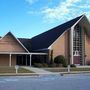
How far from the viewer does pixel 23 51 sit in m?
46.0

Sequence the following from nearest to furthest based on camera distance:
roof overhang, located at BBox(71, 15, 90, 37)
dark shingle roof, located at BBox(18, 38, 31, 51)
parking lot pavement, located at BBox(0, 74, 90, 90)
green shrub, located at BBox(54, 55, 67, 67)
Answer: parking lot pavement, located at BBox(0, 74, 90, 90)
green shrub, located at BBox(54, 55, 67, 67)
roof overhang, located at BBox(71, 15, 90, 37)
dark shingle roof, located at BBox(18, 38, 31, 51)

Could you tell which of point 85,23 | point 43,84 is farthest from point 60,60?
point 43,84

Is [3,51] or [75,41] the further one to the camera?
[75,41]

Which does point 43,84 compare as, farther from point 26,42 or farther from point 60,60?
point 26,42

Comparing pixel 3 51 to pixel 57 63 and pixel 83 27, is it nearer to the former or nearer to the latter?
pixel 57 63

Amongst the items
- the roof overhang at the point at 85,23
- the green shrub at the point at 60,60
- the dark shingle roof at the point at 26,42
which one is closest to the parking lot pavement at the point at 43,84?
the green shrub at the point at 60,60

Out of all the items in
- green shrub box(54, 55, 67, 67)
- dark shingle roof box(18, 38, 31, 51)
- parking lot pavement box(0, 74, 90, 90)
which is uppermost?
dark shingle roof box(18, 38, 31, 51)

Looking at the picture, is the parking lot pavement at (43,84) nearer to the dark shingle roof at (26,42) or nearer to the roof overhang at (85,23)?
the roof overhang at (85,23)

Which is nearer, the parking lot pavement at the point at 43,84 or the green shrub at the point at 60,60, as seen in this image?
the parking lot pavement at the point at 43,84

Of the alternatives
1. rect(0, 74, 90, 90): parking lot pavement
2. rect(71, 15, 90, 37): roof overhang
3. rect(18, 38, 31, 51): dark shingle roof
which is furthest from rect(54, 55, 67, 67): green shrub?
rect(0, 74, 90, 90): parking lot pavement

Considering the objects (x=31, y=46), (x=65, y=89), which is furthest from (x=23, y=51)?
(x=65, y=89)

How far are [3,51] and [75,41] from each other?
1253cm

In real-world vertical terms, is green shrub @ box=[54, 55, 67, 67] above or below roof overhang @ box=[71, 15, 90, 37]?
below

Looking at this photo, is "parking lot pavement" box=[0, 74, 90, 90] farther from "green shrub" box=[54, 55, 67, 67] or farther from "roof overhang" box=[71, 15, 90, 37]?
"roof overhang" box=[71, 15, 90, 37]
